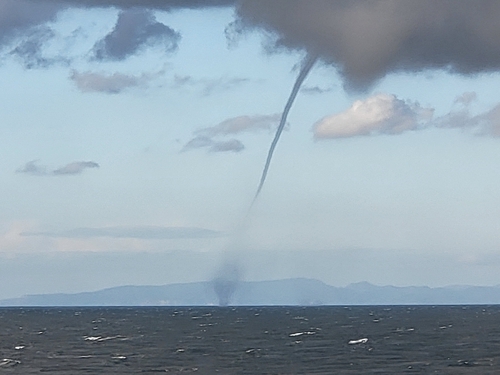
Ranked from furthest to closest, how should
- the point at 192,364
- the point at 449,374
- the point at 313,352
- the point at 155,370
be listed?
the point at 313,352 < the point at 192,364 < the point at 155,370 < the point at 449,374

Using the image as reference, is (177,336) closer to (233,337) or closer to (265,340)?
(233,337)

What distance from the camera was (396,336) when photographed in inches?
5965

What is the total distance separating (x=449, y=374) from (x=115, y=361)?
3753 centimetres

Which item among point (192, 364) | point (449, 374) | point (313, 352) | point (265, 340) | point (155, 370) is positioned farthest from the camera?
point (265, 340)

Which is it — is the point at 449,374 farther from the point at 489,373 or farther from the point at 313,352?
the point at 313,352

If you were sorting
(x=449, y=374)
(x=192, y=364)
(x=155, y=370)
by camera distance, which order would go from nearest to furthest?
(x=449, y=374), (x=155, y=370), (x=192, y=364)

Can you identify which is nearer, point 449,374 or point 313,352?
point 449,374

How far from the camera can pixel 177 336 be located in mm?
160000

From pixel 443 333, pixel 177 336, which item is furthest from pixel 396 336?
pixel 177 336

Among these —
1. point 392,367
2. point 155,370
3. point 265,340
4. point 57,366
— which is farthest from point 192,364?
point 265,340

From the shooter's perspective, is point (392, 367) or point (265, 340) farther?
point (265, 340)

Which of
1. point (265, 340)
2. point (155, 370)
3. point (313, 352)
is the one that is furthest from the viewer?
point (265, 340)

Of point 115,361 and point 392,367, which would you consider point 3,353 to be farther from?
point 392,367

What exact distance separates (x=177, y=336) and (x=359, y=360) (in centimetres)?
6111
